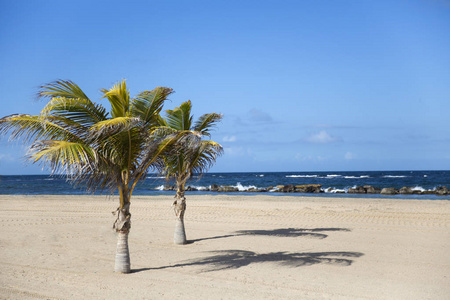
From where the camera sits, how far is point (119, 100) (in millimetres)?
7984

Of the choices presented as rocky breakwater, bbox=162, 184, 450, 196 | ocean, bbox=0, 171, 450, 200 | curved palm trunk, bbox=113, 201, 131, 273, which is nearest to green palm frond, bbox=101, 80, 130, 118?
curved palm trunk, bbox=113, 201, 131, 273

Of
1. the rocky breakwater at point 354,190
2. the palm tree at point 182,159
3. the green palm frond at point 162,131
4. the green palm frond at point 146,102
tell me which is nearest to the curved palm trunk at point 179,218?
the palm tree at point 182,159

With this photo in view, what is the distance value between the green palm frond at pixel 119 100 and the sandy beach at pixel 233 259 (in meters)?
3.29

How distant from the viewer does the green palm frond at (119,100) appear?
7.89m

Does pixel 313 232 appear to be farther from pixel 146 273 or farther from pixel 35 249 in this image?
pixel 35 249

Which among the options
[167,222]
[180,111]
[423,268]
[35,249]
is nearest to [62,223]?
[167,222]

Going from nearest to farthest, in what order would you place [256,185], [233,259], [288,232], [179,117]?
[233,259], [179,117], [288,232], [256,185]

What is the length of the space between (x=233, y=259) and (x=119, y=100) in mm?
4682

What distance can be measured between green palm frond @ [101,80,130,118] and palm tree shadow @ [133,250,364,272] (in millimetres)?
3374

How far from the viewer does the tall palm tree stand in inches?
270

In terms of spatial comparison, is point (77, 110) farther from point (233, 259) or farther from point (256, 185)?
point (256, 185)

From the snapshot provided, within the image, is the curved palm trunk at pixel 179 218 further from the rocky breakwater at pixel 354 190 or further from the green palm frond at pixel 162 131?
the rocky breakwater at pixel 354 190

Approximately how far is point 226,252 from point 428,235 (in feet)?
23.5

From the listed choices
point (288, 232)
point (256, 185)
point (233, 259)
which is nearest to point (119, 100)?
point (233, 259)
